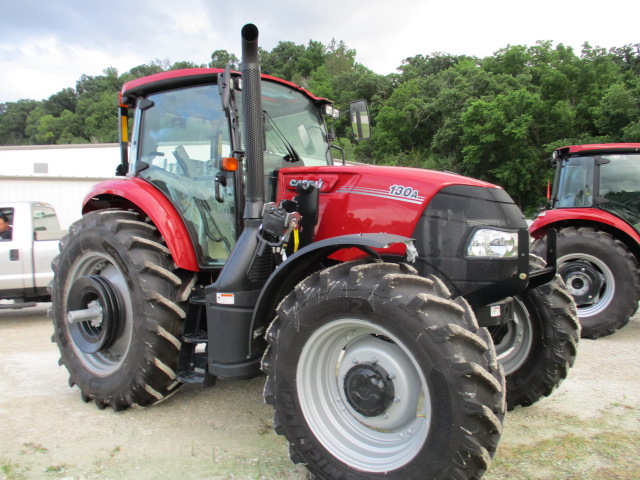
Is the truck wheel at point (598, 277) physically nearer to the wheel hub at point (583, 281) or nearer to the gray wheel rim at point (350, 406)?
the wheel hub at point (583, 281)

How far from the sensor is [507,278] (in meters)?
2.69

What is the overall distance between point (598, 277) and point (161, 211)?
5.18 metres

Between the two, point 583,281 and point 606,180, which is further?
point 606,180

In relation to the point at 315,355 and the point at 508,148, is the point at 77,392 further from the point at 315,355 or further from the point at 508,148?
the point at 508,148

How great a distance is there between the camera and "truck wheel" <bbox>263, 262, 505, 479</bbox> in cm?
207

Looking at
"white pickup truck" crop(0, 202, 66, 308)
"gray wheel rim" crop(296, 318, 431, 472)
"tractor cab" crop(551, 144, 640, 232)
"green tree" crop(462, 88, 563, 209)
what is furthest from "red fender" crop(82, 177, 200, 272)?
"green tree" crop(462, 88, 563, 209)

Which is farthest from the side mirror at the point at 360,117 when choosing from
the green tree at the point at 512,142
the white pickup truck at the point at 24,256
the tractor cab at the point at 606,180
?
the green tree at the point at 512,142

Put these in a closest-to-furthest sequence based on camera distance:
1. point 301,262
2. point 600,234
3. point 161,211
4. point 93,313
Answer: point 301,262 < point 161,211 < point 93,313 < point 600,234

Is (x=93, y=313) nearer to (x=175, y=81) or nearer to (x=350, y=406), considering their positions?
(x=175, y=81)

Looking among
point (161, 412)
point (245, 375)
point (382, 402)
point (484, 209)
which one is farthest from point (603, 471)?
point (161, 412)

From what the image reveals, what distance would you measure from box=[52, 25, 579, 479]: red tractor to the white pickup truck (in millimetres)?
3427

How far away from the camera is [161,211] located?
3512 millimetres

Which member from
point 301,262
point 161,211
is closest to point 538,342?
point 301,262

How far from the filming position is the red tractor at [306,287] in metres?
2.21
